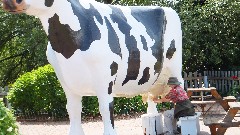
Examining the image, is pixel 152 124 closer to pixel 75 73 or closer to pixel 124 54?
pixel 124 54

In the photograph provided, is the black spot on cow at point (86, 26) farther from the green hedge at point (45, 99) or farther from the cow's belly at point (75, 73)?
the green hedge at point (45, 99)

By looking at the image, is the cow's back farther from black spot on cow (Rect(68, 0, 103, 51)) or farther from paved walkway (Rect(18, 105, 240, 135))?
paved walkway (Rect(18, 105, 240, 135))

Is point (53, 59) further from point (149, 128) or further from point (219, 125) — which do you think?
point (219, 125)

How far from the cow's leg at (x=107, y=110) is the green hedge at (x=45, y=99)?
22.6 ft

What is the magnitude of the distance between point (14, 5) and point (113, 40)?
1.44 metres

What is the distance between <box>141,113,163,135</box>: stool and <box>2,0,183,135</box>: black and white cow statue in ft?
4.19

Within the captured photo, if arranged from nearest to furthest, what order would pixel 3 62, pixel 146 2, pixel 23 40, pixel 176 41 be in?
pixel 176 41 < pixel 146 2 < pixel 23 40 < pixel 3 62

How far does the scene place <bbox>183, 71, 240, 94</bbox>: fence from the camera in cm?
1617

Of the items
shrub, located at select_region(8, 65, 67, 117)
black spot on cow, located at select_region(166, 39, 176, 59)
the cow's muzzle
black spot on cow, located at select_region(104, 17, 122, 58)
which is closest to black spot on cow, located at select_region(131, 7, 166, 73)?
black spot on cow, located at select_region(166, 39, 176, 59)

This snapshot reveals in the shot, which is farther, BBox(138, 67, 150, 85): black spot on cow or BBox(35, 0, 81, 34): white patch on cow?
BBox(138, 67, 150, 85): black spot on cow

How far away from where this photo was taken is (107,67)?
5734mm

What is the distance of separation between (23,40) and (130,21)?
42.8 feet

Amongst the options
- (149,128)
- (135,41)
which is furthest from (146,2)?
(135,41)

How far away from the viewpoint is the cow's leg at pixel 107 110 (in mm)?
5810
